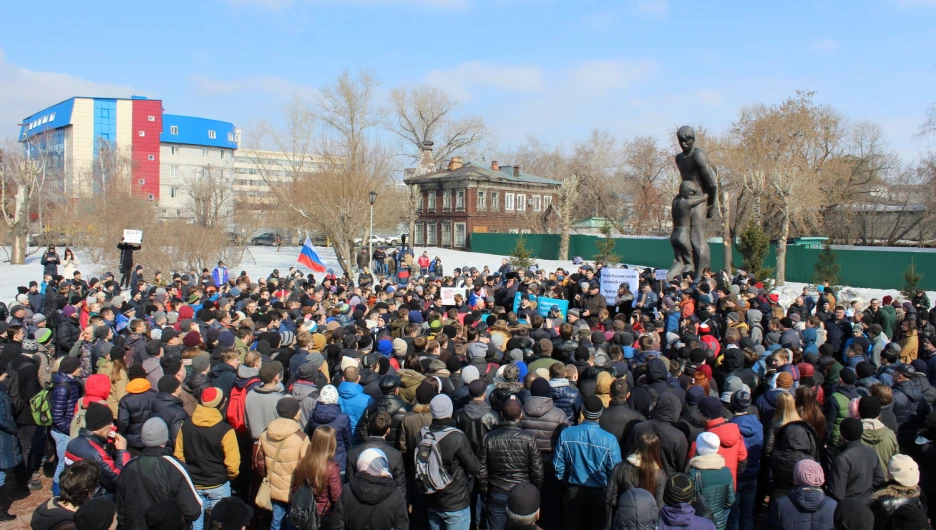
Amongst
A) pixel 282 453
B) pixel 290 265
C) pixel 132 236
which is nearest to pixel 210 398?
pixel 282 453

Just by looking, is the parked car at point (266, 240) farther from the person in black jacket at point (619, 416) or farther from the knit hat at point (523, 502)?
the knit hat at point (523, 502)

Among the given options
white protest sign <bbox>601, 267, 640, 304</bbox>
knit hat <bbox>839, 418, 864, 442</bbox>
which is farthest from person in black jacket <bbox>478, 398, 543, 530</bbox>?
white protest sign <bbox>601, 267, 640, 304</bbox>

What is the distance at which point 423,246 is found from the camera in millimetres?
55312

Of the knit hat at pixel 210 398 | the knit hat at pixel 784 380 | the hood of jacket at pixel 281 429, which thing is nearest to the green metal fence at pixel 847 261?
the knit hat at pixel 784 380

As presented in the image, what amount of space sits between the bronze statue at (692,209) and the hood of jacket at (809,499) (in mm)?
12207

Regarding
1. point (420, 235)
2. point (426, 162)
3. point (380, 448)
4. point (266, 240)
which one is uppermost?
point (426, 162)

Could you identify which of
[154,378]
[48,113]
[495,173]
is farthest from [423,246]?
[48,113]

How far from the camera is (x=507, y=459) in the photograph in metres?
5.34

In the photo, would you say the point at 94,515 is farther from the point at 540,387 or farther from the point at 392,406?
the point at 540,387

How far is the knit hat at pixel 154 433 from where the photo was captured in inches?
194

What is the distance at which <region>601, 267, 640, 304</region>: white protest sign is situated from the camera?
14453 mm

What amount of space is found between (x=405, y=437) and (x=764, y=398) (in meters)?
3.49

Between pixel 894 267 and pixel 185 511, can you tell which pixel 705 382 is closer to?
pixel 185 511

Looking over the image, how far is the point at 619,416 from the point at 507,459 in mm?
1172
